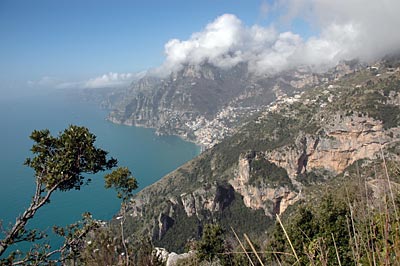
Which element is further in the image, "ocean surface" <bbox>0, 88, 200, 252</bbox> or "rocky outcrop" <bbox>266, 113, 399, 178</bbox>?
"rocky outcrop" <bbox>266, 113, 399, 178</bbox>

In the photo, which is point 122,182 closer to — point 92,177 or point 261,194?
point 261,194

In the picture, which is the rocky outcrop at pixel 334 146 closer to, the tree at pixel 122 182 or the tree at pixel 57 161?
the tree at pixel 122 182

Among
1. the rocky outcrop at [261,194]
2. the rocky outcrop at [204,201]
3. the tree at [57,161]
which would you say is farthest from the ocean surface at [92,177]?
the rocky outcrop at [261,194]

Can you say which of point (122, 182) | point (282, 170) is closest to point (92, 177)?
point (282, 170)

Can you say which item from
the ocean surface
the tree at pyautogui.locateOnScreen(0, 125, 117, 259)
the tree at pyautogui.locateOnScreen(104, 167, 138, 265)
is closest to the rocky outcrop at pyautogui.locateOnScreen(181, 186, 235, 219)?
the ocean surface

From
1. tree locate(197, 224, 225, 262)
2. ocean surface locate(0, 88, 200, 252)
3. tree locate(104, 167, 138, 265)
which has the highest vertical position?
tree locate(104, 167, 138, 265)

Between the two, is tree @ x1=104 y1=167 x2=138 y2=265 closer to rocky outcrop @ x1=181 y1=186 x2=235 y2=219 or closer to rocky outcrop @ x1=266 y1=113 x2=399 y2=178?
rocky outcrop @ x1=266 y1=113 x2=399 y2=178

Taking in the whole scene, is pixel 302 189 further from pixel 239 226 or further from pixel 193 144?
pixel 193 144
